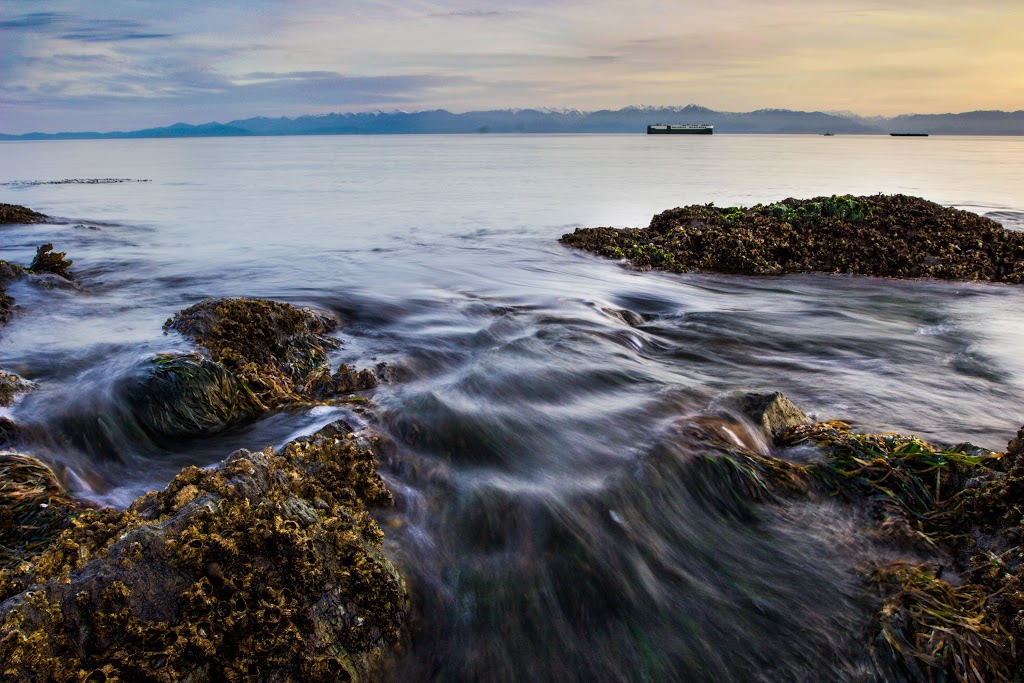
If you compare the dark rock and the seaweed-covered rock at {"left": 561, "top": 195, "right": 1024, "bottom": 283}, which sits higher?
the seaweed-covered rock at {"left": 561, "top": 195, "right": 1024, "bottom": 283}

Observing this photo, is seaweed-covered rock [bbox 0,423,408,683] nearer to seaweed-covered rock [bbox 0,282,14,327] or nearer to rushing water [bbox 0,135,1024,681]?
rushing water [bbox 0,135,1024,681]

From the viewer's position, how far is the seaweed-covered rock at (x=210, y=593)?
2285 mm

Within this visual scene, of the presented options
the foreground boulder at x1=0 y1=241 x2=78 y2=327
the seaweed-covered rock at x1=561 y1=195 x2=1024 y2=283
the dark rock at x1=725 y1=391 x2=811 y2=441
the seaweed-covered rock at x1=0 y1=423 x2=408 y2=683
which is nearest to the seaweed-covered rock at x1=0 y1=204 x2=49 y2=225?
the foreground boulder at x1=0 y1=241 x2=78 y2=327

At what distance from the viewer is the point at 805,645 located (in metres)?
3.11

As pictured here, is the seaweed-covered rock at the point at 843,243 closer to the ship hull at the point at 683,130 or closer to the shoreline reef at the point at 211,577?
the shoreline reef at the point at 211,577

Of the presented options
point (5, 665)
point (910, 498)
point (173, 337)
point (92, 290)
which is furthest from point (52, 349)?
point (910, 498)

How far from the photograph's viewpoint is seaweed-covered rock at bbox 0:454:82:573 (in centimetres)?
320

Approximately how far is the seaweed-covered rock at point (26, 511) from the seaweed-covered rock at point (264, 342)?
1.83 metres

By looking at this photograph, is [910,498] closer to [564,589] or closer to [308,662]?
[564,589]

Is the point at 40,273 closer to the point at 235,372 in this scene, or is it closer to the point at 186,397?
the point at 235,372

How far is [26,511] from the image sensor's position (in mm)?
3410

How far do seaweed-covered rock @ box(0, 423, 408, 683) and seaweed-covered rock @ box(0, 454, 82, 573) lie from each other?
1.98 feet

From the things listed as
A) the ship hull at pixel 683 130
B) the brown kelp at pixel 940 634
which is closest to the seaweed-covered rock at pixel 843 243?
the brown kelp at pixel 940 634

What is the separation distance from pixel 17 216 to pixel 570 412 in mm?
19811
